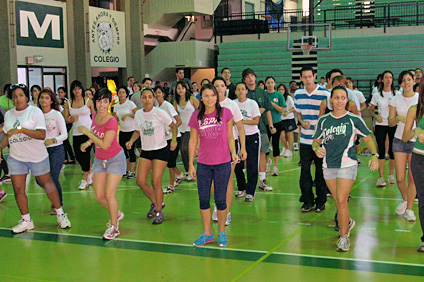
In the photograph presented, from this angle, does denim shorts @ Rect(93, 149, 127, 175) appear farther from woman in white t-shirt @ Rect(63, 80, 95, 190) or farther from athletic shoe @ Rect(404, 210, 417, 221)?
athletic shoe @ Rect(404, 210, 417, 221)

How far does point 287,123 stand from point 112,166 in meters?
7.82

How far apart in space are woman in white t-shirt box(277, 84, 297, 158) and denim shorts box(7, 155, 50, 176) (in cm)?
750

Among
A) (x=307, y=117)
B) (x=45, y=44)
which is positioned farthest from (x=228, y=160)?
(x=45, y=44)

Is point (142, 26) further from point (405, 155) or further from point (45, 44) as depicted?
point (405, 155)

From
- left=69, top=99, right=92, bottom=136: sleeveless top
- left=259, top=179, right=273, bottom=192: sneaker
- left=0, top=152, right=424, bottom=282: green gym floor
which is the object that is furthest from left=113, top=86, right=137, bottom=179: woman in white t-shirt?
left=259, top=179, right=273, bottom=192: sneaker

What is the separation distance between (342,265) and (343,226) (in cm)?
61

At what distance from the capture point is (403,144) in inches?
277

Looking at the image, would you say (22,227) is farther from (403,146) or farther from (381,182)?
(381,182)

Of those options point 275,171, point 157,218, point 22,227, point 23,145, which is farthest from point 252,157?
point 22,227

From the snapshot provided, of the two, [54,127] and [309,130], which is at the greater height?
[54,127]

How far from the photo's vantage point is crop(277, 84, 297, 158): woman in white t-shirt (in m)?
13.5

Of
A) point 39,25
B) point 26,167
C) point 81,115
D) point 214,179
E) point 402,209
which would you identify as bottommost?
point 402,209

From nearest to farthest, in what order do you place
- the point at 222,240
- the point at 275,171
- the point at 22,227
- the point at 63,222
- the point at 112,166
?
1. the point at 222,240
2. the point at 112,166
3. the point at 22,227
4. the point at 63,222
5. the point at 275,171

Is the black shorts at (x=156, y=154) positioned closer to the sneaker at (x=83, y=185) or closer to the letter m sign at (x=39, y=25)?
the sneaker at (x=83, y=185)
